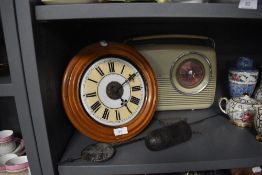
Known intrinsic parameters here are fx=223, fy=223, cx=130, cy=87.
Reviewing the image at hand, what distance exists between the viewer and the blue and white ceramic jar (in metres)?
0.77

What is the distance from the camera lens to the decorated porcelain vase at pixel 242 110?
70 centimetres

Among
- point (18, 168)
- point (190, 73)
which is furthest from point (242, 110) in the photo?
point (18, 168)

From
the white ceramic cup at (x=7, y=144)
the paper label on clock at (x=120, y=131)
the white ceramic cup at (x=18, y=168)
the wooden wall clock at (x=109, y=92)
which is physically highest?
the wooden wall clock at (x=109, y=92)

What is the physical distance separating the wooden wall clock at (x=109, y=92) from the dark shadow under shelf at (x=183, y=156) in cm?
6

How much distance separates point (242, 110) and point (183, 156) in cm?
26

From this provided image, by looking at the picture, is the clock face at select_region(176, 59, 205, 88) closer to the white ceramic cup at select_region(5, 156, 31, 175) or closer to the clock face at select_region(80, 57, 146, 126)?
the clock face at select_region(80, 57, 146, 126)

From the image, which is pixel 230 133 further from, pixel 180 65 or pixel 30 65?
pixel 30 65

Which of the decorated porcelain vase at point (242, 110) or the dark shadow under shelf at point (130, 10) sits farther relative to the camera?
the decorated porcelain vase at point (242, 110)

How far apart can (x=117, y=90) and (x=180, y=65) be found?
0.25m

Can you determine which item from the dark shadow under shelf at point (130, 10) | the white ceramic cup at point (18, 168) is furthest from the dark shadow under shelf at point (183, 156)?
the dark shadow under shelf at point (130, 10)

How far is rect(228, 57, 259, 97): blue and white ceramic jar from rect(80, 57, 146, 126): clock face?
34 cm

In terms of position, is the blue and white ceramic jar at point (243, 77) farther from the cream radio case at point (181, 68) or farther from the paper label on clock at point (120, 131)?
the paper label on clock at point (120, 131)

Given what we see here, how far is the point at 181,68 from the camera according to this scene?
0.79 meters

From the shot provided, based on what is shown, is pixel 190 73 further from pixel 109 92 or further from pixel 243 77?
pixel 109 92
